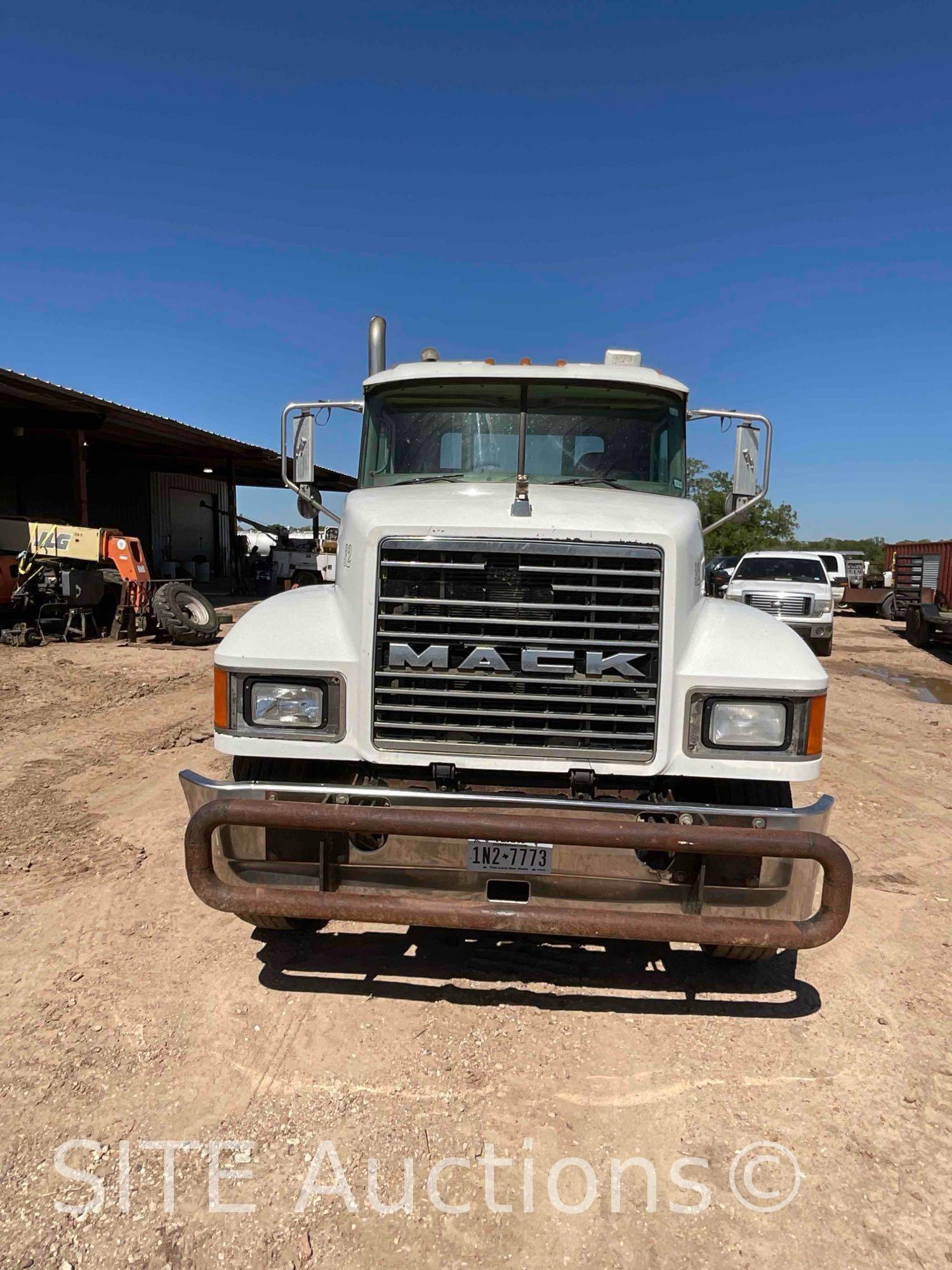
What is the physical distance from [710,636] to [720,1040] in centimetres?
154

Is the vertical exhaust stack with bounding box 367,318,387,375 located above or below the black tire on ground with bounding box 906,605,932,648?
above

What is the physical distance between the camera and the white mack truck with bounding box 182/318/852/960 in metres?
2.65

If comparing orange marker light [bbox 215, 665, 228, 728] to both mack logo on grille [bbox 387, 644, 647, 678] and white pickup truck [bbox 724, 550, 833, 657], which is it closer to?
mack logo on grille [bbox 387, 644, 647, 678]

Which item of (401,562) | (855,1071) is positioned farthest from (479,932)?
(401,562)

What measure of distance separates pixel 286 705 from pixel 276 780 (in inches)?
14.5

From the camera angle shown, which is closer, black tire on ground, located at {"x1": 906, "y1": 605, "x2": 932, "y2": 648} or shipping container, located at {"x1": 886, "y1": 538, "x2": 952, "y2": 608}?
black tire on ground, located at {"x1": 906, "y1": 605, "x2": 932, "y2": 648}

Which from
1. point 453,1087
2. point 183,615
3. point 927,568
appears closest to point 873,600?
point 927,568

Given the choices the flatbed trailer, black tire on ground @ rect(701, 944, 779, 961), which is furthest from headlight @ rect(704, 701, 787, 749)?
the flatbed trailer

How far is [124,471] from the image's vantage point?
77.7 feet

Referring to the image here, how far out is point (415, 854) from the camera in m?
2.78

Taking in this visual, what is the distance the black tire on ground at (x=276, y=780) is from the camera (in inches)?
114

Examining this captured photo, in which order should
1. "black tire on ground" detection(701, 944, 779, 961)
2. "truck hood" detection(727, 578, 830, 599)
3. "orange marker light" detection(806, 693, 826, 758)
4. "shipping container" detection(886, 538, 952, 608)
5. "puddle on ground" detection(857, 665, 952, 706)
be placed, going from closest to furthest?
"orange marker light" detection(806, 693, 826, 758) < "black tire on ground" detection(701, 944, 779, 961) < "puddle on ground" detection(857, 665, 952, 706) < "truck hood" detection(727, 578, 830, 599) < "shipping container" detection(886, 538, 952, 608)

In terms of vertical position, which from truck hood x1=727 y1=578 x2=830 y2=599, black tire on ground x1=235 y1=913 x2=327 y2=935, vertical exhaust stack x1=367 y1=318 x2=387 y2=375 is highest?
vertical exhaust stack x1=367 y1=318 x2=387 y2=375

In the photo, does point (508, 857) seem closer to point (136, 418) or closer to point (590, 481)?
point (590, 481)
